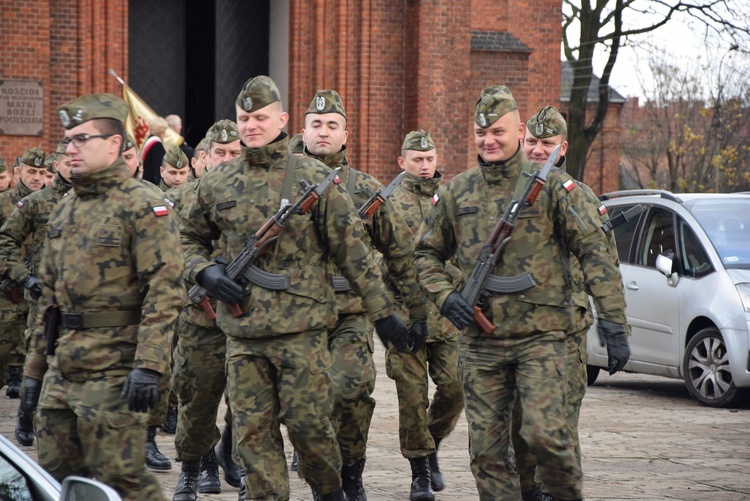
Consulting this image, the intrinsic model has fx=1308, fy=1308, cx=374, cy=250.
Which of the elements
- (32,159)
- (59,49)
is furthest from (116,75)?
(32,159)

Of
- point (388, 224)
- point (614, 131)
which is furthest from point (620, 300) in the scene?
point (614, 131)

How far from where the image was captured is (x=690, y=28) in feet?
114

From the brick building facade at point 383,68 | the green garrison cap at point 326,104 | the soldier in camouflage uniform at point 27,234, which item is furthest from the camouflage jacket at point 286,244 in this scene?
the brick building facade at point 383,68

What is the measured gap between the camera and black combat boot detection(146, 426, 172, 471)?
29.6 ft

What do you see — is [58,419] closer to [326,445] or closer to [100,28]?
[326,445]

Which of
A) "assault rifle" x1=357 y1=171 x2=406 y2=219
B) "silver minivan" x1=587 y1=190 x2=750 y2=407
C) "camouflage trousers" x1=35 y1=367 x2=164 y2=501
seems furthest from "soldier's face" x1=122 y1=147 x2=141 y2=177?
"silver minivan" x1=587 y1=190 x2=750 y2=407

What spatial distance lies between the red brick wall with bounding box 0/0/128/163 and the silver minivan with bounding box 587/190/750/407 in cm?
865

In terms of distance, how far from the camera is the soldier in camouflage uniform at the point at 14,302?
1153 centimetres

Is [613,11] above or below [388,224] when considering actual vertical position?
above

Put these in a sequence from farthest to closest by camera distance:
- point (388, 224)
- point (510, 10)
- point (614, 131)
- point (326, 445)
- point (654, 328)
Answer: point (614, 131)
point (510, 10)
point (654, 328)
point (388, 224)
point (326, 445)

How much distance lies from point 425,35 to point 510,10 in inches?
166

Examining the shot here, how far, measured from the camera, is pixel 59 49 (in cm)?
1864

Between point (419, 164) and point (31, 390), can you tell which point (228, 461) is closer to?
point (419, 164)

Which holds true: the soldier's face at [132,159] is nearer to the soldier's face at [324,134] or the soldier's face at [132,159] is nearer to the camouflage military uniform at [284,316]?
the soldier's face at [324,134]
